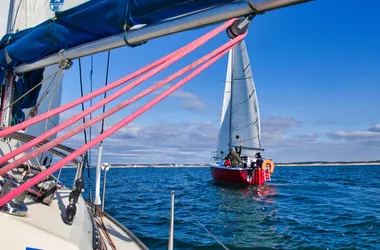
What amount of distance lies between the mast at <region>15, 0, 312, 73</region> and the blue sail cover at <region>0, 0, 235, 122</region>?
0.07 m

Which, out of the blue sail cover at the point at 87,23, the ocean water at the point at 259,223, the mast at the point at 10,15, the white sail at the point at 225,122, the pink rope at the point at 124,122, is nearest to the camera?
the pink rope at the point at 124,122

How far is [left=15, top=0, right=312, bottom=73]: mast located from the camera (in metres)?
1.80

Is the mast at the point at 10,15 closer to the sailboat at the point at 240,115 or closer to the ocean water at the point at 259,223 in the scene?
the ocean water at the point at 259,223

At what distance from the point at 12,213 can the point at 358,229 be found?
26.1ft

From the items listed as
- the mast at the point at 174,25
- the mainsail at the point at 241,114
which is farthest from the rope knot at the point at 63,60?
the mainsail at the point at 241,114

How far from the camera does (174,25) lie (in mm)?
2182

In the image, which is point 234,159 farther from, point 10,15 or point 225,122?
point 10,15

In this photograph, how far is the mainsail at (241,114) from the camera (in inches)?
948

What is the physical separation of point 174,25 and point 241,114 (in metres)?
22.6

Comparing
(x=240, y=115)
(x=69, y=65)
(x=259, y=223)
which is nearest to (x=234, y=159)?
(x=240, y=115)

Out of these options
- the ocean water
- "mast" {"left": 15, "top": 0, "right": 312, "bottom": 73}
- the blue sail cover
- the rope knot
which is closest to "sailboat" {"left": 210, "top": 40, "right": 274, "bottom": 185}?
the ocean water

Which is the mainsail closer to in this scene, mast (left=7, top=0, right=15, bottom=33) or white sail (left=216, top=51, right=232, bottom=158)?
white sail (left=216, top=51, right=232, bottom=158)

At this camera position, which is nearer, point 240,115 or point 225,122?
point 240,115

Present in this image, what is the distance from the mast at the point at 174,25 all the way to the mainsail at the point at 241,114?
858 inches
